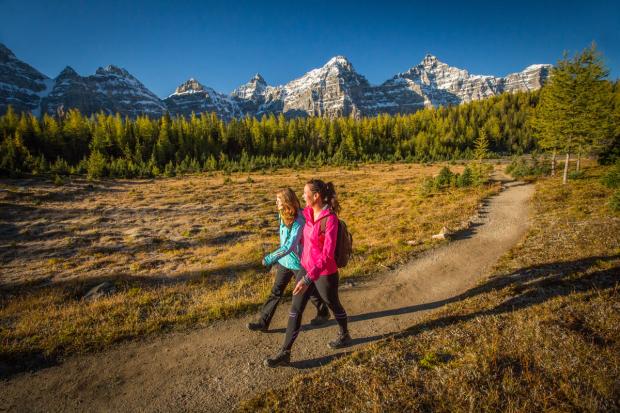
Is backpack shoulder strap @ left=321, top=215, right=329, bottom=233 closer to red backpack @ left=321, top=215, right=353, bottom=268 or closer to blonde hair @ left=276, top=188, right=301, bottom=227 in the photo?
red backpack @ left=321, top=215, right=353, bottom=268

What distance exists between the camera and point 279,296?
5.86 metres

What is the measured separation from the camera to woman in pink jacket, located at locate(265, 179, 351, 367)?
15.0 ft

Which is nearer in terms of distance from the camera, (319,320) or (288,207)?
(288,207)

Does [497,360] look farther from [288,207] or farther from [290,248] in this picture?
[288,207]

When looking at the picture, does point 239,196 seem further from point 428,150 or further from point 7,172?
point 428,150

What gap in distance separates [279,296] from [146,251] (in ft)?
47.3

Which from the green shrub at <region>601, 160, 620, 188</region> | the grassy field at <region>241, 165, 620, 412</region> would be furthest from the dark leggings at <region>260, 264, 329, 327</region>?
the green shrub at <region>601, 160, 620, 188</region>

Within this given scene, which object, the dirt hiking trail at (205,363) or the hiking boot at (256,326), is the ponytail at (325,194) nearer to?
the dirt hiking trail at (205,363)

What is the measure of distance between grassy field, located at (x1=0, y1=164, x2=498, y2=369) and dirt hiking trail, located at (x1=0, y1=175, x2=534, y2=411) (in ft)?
2.21

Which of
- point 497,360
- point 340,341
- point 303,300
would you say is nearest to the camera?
point 497,360

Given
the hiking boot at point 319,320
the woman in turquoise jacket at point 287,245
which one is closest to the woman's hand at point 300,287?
the woman in turquoise jacket at point 287,245

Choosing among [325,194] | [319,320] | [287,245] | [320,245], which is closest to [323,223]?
[320,245]

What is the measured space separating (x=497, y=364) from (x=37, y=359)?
8392 mm

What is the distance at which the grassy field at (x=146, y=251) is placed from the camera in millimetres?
6719
